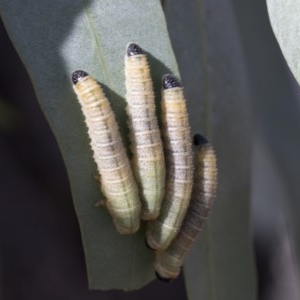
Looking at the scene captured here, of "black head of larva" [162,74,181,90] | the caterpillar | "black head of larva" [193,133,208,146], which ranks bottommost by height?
the caterpillar

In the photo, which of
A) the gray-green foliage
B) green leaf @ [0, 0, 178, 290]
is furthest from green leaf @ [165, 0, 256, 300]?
green leaf @ [0, 0, 178, 290]

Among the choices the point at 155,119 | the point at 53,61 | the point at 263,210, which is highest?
the point at 53,61

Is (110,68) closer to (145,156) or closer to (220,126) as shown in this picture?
(145,156)

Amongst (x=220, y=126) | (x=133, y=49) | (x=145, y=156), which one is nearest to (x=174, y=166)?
(x=145, y=156)

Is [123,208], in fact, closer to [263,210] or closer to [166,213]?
[166,213]

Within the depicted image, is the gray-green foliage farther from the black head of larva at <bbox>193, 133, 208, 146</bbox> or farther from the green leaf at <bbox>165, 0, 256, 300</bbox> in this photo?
the black head of larva at <bbox>193, 133, 208, 146</bbox>

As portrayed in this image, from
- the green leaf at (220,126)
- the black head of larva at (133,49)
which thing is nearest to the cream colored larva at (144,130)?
the black head of larva at (133,49)

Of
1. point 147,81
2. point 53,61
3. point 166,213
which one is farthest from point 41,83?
point 166,213

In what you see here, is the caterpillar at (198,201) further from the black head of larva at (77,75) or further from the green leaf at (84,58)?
the black head of larva at (77,75)
